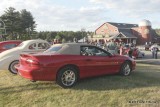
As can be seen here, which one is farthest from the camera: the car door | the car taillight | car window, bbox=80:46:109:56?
car window, bbox=80:46:109:56

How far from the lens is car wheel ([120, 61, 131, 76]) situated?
10.7m

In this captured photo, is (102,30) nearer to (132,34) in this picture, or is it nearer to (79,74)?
(132,34)

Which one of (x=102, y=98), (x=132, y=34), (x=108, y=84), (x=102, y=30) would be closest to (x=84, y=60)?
(x=108, y=84)

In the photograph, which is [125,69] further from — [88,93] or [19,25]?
[19,25]

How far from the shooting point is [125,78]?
10250mm

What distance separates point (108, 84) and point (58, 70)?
5.82 feet

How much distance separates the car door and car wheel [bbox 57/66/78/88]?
1.57 feet

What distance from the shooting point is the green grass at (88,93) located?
7.96 meters

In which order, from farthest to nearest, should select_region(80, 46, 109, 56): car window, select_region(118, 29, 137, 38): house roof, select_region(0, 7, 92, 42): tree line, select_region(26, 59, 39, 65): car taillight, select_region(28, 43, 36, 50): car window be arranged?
select_region(118, 29, 137, 38): house roof, select_region(0, 7, 92, 42): tree line, select_region(28, 43, 36, 50): car window, select_region(80, 46, 109, 56): car window, select_region(26, 59, 39, 65): car taillight

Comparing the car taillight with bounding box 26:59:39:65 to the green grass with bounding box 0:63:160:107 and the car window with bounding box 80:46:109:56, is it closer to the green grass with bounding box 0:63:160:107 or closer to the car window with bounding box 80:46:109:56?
the green grass with bounding box 0:63:160:107

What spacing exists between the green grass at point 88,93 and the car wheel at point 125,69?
0.36m

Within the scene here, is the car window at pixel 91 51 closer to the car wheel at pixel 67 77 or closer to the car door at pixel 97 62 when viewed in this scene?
the car door at pixel 97 62

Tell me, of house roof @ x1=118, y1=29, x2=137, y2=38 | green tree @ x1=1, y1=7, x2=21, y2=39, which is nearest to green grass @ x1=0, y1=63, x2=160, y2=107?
green tree @ x1=1, y1=7, x2=21, y2=39

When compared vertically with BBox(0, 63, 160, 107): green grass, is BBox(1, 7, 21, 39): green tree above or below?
above
